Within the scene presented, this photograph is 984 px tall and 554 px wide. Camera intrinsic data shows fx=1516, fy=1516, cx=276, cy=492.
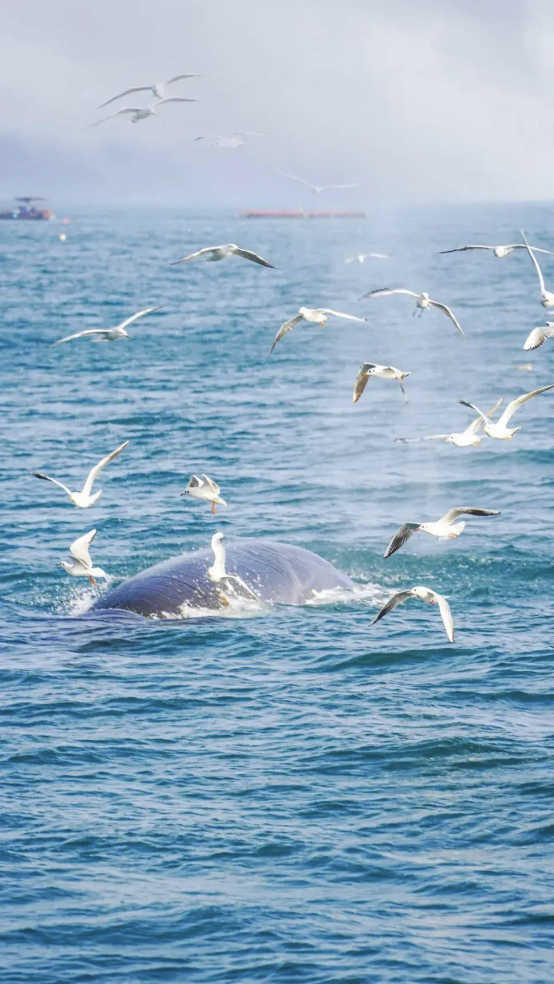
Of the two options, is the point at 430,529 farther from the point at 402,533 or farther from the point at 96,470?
the point at 96,470

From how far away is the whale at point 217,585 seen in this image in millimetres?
28484

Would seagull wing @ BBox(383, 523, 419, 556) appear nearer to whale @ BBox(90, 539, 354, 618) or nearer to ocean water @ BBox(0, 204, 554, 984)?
ocean water @ BBox(0, 204, 554, 984)

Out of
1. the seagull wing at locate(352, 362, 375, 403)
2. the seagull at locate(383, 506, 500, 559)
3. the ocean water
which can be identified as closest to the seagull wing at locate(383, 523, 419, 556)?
the seagull at locate(383, 506, 500, 559)

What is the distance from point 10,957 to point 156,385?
1758 inches

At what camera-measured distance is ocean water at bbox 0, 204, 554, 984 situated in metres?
17.5

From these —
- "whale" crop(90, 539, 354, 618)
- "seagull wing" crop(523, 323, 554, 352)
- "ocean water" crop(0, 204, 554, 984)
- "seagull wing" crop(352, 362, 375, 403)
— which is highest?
"seagull wing" crop(523, 323, 554, 352)

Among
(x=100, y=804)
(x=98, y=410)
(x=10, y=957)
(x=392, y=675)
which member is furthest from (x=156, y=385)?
(x=10, y=957)

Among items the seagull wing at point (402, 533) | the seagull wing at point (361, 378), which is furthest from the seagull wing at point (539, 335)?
the seagull wing at point (402, 533)

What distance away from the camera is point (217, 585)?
1141 inches

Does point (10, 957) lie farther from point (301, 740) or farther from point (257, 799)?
point (301, 740)

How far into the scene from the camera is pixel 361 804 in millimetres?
20750

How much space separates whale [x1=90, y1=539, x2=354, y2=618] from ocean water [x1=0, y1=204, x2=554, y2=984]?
1.38 feet

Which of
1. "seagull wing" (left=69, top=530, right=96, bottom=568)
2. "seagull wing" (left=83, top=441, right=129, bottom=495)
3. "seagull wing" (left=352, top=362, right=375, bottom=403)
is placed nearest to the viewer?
"seagull wing" (left=83, top=441, right=129, bottom=495)

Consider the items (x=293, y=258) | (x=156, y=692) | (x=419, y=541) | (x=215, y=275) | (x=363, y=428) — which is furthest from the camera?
Answer: (x=293, y=258)
